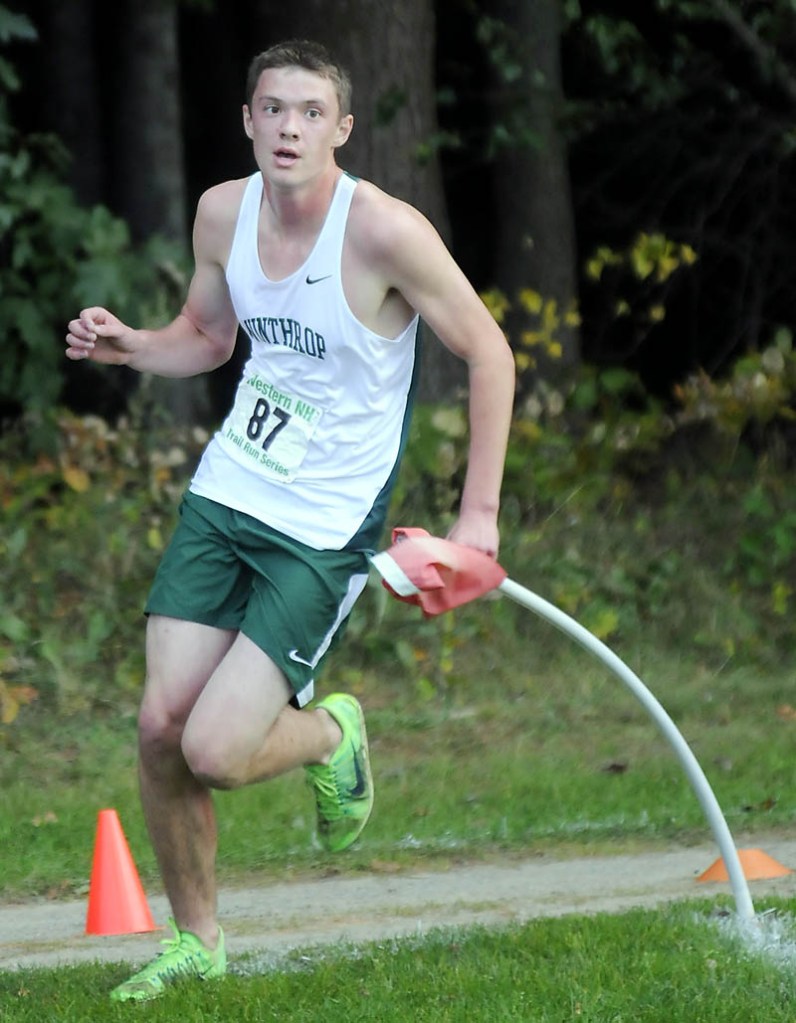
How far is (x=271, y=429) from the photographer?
407 cm

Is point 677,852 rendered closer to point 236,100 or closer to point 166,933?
point 166,933

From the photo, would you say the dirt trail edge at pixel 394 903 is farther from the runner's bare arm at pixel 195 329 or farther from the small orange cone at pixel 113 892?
the runner's bare arm at pixel 195 329

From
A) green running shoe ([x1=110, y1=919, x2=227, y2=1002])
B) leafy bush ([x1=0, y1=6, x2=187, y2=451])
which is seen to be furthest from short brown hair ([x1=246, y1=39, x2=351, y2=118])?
leafy bush ([x1=0, y1=6, x2=187, y2=451])

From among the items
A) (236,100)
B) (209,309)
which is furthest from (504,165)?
(209,309)

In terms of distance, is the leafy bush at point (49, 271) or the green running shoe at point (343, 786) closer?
the green running shoe at point (343, 786)

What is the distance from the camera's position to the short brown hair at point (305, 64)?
4.02 m

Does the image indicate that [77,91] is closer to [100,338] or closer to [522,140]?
[522,140]

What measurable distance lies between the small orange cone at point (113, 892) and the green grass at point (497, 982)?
483 mm

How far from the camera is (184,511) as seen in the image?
4273 millimetres

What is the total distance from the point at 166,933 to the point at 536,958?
1.24m

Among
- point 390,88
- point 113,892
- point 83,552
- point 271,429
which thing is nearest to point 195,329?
point 271,429

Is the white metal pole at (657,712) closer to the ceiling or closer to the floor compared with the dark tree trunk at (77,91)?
closer to the floor

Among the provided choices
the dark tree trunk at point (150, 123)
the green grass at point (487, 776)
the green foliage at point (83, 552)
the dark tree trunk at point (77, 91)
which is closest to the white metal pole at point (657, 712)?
the green grass at point (487, 776)

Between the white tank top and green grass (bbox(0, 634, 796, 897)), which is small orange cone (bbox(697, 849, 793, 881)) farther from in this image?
the white tank top
